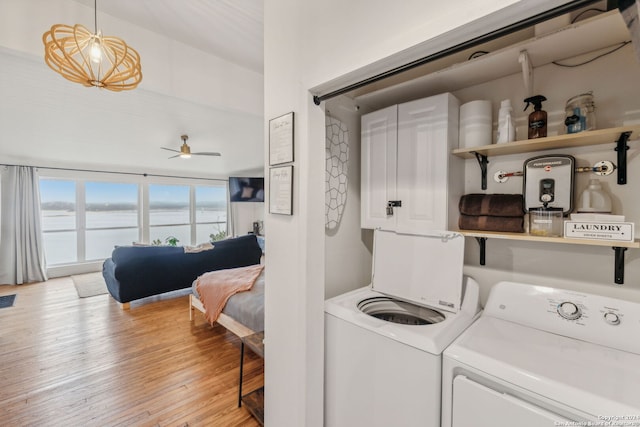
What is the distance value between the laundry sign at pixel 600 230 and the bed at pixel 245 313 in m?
2.18

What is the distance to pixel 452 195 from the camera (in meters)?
1.43

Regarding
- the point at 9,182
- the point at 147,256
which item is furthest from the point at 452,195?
the point at 9,182

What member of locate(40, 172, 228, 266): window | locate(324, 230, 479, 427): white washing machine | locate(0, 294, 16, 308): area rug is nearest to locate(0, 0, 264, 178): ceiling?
locate(40, 172, 228, 266): window

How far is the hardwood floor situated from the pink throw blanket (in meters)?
0.35

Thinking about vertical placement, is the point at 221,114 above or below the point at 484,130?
above

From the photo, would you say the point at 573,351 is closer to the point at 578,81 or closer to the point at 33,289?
the point at 578,81

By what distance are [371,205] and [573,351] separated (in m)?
1.06

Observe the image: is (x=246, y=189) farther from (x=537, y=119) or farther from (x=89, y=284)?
(x=537, y=119)

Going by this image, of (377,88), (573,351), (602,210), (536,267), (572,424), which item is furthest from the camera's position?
(377,88)

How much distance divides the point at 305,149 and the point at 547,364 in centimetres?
119

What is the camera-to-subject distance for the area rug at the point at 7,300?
3.91 meters

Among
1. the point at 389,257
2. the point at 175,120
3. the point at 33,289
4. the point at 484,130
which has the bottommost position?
the point at 33,289

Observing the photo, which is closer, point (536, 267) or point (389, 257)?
point (536, 267)

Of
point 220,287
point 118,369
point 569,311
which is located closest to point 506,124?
point 569,311
